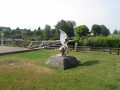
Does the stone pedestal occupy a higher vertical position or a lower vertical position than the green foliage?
lower

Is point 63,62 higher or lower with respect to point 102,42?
lower

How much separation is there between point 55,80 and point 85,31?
133ft

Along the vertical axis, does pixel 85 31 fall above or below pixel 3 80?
above

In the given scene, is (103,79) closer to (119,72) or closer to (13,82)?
(119,72)

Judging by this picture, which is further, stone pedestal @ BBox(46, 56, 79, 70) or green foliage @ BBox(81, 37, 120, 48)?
green foliage @ BBox(81, 37, 120, 48)

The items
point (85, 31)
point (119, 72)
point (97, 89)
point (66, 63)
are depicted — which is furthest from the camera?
point (85, 31)

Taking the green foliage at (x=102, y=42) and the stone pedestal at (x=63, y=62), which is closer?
the stone pedestal at (x=63, y=62)

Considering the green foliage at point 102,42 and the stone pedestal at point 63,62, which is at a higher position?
the green foliage at point 102,42

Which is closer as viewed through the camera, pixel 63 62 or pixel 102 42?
pixel 63 62

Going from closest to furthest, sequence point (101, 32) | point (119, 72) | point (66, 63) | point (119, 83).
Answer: point (119, 83), point (119, 72), point (66, 63), point (101, 32)

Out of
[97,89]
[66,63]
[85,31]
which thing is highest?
[85,31]

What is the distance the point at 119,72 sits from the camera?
6.23m

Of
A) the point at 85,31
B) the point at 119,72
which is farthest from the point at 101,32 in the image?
the point at 119,72

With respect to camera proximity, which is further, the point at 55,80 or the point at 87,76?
the point at 87,76
